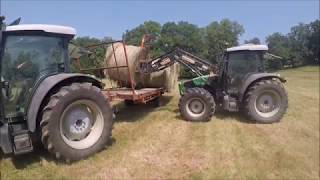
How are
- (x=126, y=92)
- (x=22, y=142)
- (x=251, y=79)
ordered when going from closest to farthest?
(x=22, y=142)
(x=126, y=92)
(x=251, y=79)

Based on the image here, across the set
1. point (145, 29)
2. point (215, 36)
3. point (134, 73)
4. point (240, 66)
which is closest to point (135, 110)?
point (134, 73)

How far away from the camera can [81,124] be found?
6.36 meters

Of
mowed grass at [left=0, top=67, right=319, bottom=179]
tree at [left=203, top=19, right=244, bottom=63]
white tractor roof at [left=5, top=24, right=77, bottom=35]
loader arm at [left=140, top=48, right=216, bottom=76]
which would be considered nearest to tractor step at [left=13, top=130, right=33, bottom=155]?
mowed grass at [left=0, top=67, right=319, bottom=179]

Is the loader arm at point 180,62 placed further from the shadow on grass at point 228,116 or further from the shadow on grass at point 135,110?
the shadow on grass at point 228,116

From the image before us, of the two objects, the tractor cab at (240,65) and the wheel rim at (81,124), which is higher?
the tractor cab at (240,65)

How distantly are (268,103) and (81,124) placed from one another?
5.52 m

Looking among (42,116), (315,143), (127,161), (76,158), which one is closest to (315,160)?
(315,143)

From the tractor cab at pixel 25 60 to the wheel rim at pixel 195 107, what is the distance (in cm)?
420

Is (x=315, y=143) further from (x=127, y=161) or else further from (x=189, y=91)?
(x=127, y=161)

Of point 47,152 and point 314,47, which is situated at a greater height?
point 314,47

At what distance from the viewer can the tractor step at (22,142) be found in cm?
555

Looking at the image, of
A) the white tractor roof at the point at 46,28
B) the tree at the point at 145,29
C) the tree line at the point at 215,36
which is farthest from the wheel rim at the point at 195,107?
the tree at the point at 145,29

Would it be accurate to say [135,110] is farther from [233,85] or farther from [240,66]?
[240,66]

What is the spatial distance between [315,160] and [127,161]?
3.92 m
